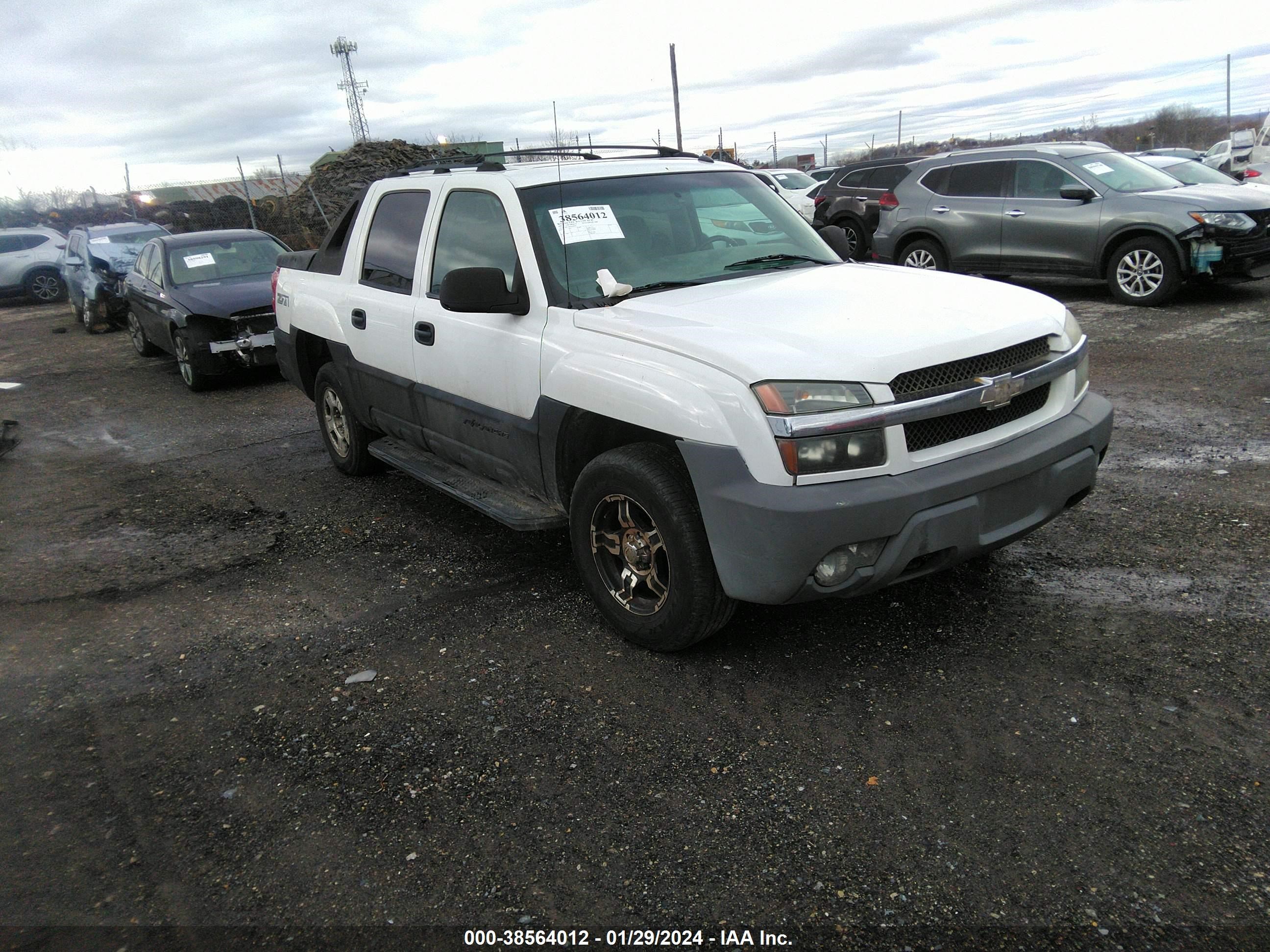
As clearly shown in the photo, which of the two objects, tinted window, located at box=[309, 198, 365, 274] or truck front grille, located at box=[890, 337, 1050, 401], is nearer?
truck front grille, located at box=[890, 337, 1050, 401]

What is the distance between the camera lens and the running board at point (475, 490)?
13.2 feet

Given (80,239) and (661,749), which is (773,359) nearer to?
(661,749)

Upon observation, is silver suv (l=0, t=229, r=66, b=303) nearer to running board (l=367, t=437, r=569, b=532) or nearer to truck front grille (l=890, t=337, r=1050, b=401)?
running board (l=367, t=437, r=569, b=532)

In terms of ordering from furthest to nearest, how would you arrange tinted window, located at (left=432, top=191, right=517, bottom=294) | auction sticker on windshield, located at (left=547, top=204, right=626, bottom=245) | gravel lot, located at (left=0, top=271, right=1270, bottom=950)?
tinted window, located at (left=432, top=191, right=517, bottom=294), auction sticker on windshield, located at (left=547, top=204, right=626, bottom=245), gravel lot, located at (left=0, top=271, right=1270, bottom=950)

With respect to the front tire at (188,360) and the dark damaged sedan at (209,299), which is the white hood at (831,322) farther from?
the front tire at (188,360)

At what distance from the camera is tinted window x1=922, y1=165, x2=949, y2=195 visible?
1173 cm

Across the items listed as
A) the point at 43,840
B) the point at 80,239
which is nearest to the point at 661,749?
the point at 43,840

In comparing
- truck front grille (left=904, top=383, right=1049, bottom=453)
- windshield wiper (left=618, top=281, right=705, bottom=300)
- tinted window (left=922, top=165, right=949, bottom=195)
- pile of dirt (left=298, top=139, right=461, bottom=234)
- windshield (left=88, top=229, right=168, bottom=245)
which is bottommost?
truck front grille (left=904, top=383, right=1049, bottom=453)

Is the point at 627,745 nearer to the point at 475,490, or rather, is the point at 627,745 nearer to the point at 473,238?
the point at 475,490

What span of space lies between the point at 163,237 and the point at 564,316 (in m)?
9.18

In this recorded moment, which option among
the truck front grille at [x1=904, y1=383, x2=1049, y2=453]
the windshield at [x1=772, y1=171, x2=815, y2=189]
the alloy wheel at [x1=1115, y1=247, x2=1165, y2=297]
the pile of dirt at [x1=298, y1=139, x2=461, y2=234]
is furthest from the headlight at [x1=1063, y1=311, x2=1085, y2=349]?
the pile of dirt at [x1=298, y1=139, x2=461, y2=234]

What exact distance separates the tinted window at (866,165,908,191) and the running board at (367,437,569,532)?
1106 cm

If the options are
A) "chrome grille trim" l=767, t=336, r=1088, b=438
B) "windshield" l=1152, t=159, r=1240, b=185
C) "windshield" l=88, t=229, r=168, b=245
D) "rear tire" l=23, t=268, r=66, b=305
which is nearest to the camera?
"chrome grille trim" l=767, t=336, r=1088, b=438

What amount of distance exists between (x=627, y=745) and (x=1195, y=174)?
12.0 m
